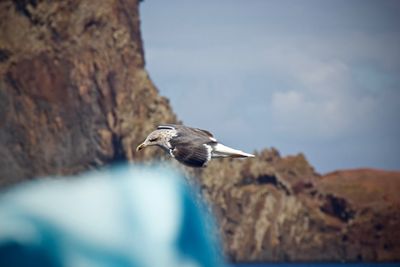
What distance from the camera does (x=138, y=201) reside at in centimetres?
5562

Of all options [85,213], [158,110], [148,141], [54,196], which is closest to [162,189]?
[85,213]

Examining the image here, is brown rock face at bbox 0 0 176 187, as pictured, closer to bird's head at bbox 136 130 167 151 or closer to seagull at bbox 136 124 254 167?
bird's head at bbox 136 130 167 151

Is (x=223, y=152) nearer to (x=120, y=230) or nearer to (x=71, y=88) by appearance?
(x=120, y=230)

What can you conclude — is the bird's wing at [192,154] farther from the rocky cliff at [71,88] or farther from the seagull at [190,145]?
the rocky cliff at [71,88]

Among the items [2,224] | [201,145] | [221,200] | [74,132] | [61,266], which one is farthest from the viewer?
[221,200]

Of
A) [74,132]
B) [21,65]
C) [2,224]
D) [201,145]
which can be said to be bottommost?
[201,145]

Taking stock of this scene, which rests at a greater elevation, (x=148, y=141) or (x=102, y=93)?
(x=102, y=93)

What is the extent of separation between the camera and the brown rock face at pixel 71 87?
135250 millimetres

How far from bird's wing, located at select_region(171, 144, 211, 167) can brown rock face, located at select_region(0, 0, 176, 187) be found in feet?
316

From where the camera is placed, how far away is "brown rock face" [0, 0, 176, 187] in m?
135

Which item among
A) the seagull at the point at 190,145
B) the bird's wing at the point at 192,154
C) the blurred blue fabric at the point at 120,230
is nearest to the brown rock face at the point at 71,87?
the blurred blue fabric at the point at 120,230

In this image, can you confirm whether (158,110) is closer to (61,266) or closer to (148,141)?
(61,266)

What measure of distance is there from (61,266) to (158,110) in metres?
96.2

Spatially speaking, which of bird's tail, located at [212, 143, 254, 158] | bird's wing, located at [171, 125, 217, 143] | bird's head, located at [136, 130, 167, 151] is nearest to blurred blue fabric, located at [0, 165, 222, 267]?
bird's wing, located at [171, 125, 217, 143]
